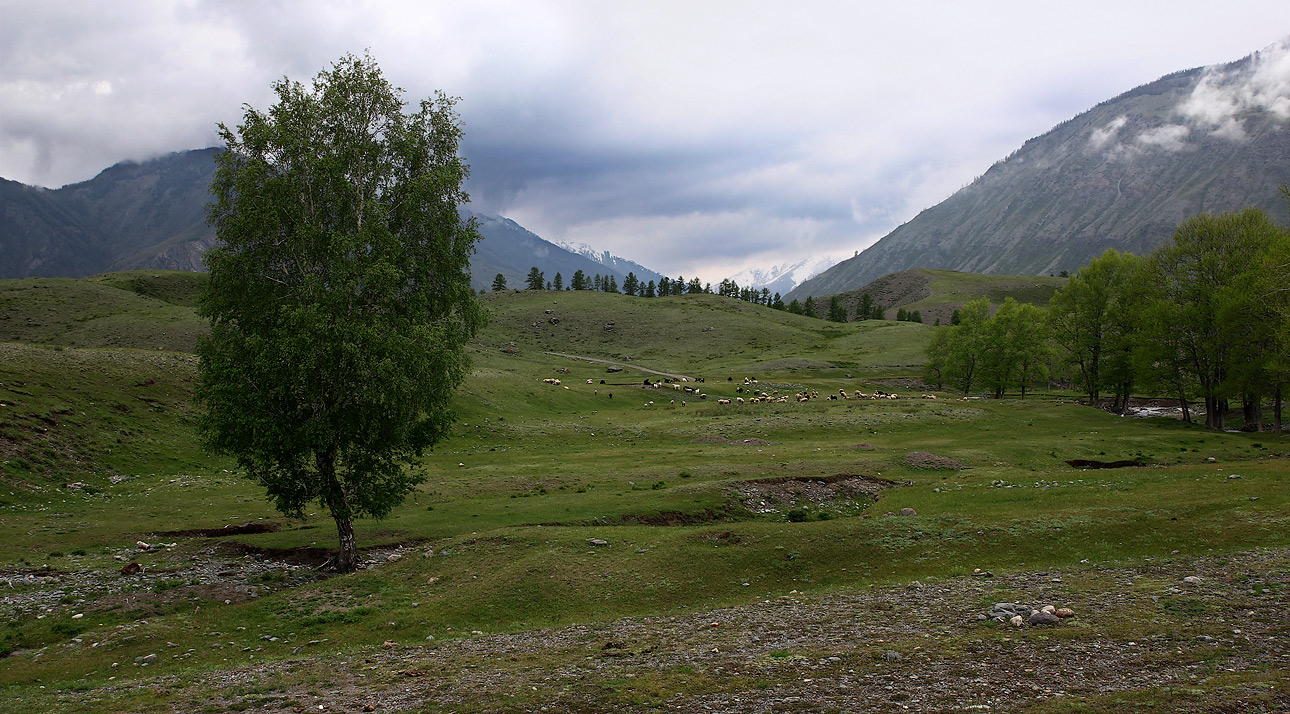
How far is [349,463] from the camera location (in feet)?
86.0

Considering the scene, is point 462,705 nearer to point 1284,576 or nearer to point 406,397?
point 406,397

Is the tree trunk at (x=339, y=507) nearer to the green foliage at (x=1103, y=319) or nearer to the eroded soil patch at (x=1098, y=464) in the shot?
the eroded soil patch at (x=1098, y=464)

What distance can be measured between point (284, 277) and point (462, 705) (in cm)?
1952

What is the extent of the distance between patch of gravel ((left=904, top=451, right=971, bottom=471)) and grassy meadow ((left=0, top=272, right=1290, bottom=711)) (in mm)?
191

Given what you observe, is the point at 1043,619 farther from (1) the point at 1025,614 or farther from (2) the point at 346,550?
(2) the point at 346,550

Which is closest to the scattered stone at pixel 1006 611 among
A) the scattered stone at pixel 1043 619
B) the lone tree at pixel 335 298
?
the scattered stone at pixel 1043 619

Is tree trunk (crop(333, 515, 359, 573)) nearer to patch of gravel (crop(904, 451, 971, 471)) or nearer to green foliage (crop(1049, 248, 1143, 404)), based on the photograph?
patch of gravel (crop(904, 451, 971, 471))

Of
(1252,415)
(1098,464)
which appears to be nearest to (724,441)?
(1098,464)

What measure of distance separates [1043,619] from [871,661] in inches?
189

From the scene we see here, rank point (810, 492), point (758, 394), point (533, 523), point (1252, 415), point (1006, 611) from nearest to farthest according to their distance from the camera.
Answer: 1. point (1006, 611)
2. point (533, 523)
3. point (810, 492)
4. point (1252, 415)
5. point (758, 394)

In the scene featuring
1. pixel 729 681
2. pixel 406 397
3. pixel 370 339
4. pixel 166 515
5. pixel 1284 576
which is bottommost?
pixel 166 515

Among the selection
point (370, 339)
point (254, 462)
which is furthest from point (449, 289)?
point (254, 462)

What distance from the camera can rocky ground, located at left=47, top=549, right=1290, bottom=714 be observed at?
1139cm

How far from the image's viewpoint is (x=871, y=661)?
1343cm
